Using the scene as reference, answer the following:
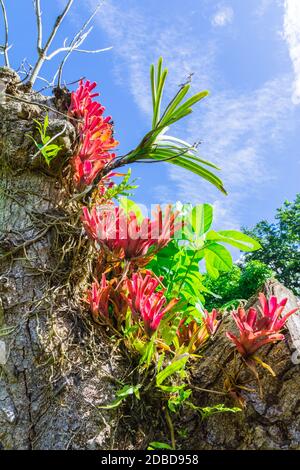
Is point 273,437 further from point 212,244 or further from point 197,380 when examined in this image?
point 212,244

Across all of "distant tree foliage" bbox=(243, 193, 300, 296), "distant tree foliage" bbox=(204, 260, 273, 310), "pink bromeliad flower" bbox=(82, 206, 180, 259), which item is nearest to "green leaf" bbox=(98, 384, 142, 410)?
"pink bromeliad flower" bbox=(82, 206, 180, 259)

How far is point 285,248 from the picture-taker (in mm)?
19578

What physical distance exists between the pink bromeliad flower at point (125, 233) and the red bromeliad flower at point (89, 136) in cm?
23

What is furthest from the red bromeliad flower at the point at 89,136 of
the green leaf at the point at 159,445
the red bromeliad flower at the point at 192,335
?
the green leaf at the point at 159,445

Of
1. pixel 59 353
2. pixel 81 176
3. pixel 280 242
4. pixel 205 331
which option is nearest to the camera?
pixel 59 353

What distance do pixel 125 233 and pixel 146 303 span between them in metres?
0.26

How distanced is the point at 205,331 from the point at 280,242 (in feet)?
64.1

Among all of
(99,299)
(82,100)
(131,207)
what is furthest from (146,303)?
(82,100)

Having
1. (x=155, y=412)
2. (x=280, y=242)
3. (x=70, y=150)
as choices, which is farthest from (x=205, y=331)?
(x=280, y=242)

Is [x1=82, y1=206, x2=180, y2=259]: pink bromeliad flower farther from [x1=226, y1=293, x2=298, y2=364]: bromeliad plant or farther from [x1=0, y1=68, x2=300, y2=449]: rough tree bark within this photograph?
[x1=226, y1=293, x2=298, y2=364]: bromeliad plant

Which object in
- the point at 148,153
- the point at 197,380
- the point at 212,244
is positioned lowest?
the point at 197,380

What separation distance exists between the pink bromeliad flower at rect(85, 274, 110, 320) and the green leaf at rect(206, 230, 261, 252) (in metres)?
0.59

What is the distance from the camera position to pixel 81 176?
160cm
